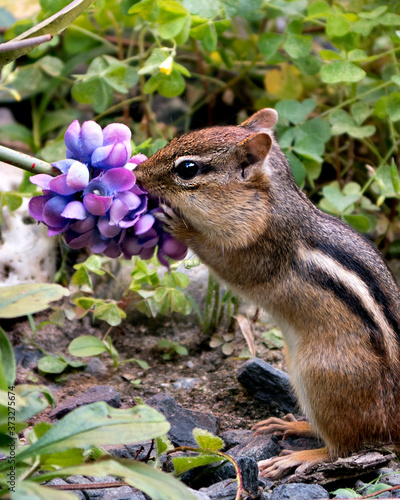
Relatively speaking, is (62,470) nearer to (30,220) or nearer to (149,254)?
(149,254)

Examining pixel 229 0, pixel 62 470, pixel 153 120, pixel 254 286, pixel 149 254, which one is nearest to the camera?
pixel 62 470

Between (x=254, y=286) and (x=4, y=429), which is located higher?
(x=4, y=429)

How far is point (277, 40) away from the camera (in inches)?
153

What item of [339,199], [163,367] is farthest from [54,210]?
[339,199]

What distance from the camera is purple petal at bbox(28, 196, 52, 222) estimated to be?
7.49ft

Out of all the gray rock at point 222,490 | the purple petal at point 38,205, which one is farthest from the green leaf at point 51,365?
the gray rock at point 222,490

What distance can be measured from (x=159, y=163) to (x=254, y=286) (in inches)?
27.2

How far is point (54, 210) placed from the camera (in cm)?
223

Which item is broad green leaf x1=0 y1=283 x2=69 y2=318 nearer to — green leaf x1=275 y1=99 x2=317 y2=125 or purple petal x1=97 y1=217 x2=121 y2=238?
purple petal x1=97 y1=217 x2=121 y2=238

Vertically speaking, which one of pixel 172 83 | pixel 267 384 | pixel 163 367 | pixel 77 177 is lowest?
pixel 163 367

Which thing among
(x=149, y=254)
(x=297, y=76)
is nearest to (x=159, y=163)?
(x=149, y=254)

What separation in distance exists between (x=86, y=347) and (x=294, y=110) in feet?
6.12

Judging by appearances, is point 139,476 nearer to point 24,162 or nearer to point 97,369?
point 24,162

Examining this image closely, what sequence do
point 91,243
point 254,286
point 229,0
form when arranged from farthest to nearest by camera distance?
1. point 229,0
2. point 254,286
3. point 91,243
